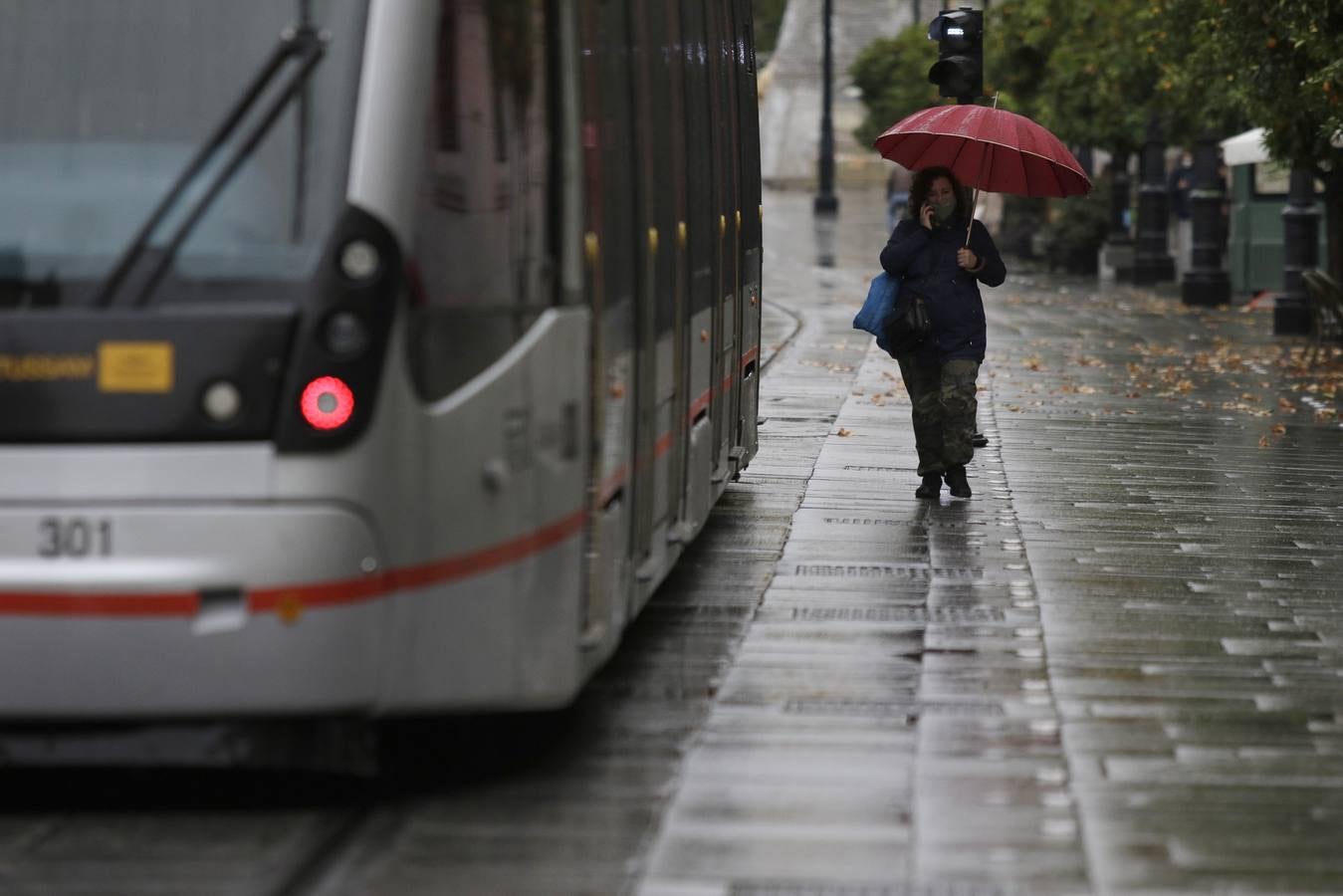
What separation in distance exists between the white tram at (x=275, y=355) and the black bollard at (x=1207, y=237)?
24.0 metres

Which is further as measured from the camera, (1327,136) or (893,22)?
(893,22)

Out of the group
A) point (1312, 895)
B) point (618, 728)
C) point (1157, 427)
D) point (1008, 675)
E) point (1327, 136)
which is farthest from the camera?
→ point (1327, 136)

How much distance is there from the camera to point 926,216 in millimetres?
11516

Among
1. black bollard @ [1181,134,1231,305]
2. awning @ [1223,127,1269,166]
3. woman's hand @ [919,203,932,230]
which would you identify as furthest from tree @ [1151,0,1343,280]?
woman's hand @ [919,203,932,230]

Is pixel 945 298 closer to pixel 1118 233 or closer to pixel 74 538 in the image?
pixel 74 538

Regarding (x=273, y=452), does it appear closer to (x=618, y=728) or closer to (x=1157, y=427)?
(x=618, y=728)

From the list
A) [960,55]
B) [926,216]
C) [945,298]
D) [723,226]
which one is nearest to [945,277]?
[945,298]

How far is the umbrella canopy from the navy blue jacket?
0.45 m

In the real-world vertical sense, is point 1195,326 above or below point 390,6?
below

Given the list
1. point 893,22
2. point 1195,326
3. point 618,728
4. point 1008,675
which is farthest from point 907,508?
point 893,22

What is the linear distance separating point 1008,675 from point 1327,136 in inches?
415

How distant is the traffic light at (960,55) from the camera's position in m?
15.0

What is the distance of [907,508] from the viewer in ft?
37.5

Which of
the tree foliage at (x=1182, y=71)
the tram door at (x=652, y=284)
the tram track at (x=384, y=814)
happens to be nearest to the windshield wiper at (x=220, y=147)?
the tram track at (x=384, y=814)
